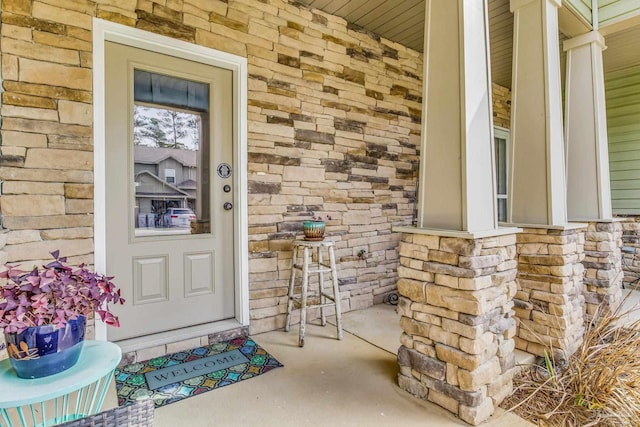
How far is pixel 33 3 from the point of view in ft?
6.33

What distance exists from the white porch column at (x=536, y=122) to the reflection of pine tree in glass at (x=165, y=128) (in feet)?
7.93

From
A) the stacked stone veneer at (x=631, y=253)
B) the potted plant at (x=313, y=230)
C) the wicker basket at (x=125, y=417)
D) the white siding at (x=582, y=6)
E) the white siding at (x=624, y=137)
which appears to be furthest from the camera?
the white siding at (x=624, y=137)

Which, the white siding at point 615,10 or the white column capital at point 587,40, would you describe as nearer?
the white siding at point 615,10

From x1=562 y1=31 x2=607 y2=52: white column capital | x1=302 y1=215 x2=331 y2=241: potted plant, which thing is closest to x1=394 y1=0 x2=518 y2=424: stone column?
x1=302 y1=215 x2=331 y2=241: potted plant

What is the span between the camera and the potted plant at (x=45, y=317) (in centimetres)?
103

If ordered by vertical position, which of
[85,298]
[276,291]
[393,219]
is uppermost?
[393,219]

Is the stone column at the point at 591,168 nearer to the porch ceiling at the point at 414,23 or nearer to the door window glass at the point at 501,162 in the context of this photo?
the porch ceiling at the point at 414,23

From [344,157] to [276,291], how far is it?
140cm

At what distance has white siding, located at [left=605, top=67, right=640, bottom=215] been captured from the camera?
475 centimetres

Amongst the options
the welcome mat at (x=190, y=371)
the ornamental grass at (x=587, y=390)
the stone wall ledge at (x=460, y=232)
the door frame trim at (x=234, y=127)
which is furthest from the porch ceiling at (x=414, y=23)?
the welcome mat at (x=190, y=371)

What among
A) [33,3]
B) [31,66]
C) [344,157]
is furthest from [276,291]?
[33,3]

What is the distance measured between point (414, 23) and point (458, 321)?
2871mm

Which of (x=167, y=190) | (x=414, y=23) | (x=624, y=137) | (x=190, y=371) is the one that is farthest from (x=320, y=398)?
(x=624, y=137)

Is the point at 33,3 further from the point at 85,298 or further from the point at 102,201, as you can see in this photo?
the point at 85,298
